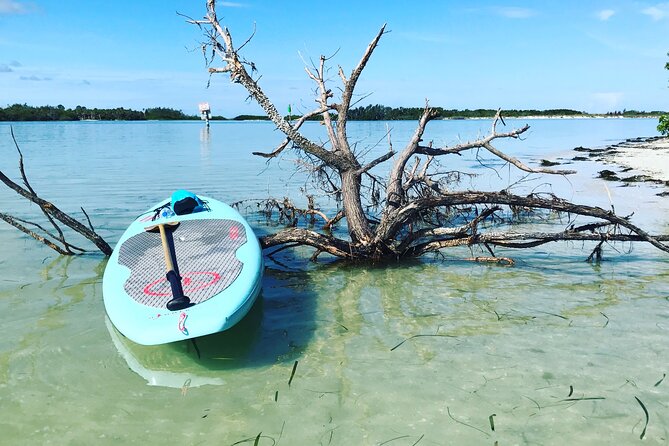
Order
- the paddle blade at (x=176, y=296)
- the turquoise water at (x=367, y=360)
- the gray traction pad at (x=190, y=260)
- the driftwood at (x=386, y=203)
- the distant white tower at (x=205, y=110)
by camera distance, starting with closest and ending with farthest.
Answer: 1. the turquoise water at (x=367, y=360)
2. the paddle blade at (x=176, y=296)
3. the gray traction pad at (x=190, y=260)
4. the driftwood at (x=386, y=203)
5. the distant white tower at (x=205, y=110)

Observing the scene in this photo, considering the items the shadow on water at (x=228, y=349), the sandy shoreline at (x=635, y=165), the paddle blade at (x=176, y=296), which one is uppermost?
the sandy shoreline at (x=635, y=165)

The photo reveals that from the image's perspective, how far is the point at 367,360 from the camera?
18.5 ft

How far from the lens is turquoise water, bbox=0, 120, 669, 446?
444 cm

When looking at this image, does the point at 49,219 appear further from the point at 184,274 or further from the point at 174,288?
the point at 174,288

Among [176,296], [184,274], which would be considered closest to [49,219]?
[184,274]

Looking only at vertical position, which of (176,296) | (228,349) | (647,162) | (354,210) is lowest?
(228,349)

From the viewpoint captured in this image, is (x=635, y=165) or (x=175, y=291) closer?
(x=175, y=291)

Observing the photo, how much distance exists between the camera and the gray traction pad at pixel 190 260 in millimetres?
5730

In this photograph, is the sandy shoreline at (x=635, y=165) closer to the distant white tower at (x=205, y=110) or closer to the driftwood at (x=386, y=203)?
the driftwood at (x=386, y=203)

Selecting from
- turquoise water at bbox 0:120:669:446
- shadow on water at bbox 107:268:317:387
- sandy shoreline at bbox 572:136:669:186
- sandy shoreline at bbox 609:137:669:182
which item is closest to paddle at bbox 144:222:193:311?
shadow on water at bbox 107:268:317:387

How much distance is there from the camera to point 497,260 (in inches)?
352

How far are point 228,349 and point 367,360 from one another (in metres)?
1.47

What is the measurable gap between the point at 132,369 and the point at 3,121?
136 m

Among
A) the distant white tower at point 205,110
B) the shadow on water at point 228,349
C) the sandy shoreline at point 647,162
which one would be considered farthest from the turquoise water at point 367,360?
the distant white tower at point 205,110
